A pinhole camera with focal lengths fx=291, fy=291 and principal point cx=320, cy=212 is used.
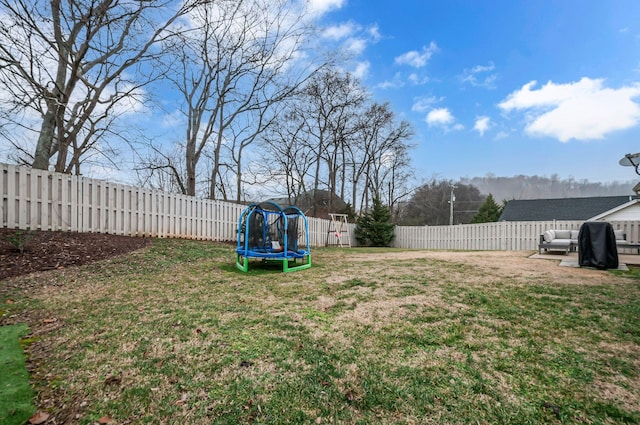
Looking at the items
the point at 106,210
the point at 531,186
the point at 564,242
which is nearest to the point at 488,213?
the point at 531,186

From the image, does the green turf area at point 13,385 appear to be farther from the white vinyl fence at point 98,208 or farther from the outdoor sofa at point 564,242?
the outdoor sofa at point 564,242

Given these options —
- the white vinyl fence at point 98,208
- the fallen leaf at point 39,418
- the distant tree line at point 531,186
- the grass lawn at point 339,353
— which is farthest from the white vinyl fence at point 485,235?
the distant tree line at point 531,186

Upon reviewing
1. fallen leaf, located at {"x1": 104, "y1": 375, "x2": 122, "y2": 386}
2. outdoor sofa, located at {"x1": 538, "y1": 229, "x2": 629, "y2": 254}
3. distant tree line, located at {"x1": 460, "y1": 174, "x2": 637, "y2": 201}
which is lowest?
fallen leaf, located at {"x1": 104, "y1": 375, "x2": 122, "y2": 386}

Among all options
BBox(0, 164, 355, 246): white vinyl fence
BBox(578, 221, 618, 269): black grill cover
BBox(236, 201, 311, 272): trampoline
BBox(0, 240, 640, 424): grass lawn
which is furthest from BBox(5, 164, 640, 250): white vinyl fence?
BBox(578, 221, 618, 269): black grill cover

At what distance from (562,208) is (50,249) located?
99.3 ft

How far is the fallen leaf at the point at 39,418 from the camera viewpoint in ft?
5.58

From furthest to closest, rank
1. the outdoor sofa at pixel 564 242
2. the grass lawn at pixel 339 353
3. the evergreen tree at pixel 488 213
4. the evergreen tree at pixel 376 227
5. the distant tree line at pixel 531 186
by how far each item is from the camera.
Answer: the distant tree line at pixel 531 186, the evergreen tree at pixel 488 213, the evergreen tree at pixel 376 227, the outdoor sofa at pixel 564 242, the grass lawn at pixel 339 353

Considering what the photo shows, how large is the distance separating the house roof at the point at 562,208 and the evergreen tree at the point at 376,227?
38.1 ft

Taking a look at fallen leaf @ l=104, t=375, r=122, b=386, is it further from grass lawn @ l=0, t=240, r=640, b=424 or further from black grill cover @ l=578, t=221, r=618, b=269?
black grill cover @ l=578, t=221, r=618, b=269

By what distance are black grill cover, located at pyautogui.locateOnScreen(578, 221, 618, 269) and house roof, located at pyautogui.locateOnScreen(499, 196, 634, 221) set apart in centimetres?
1951

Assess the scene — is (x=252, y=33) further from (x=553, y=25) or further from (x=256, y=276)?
(x=256, y=276)

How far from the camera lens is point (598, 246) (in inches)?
238

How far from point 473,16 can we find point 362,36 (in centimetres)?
462

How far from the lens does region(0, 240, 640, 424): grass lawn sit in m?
1.81
